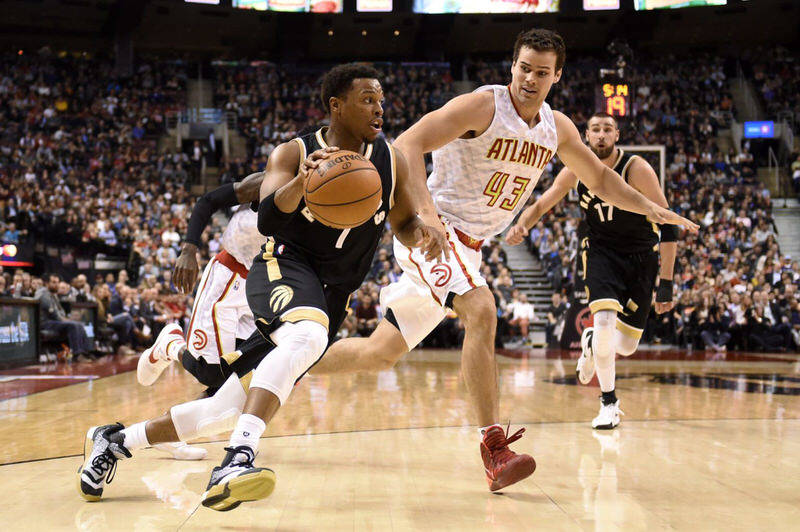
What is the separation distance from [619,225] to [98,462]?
3.97 meters

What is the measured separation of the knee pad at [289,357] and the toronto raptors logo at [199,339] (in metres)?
1.52

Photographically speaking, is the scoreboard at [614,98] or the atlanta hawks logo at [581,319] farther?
the scoreboard at [614,98]

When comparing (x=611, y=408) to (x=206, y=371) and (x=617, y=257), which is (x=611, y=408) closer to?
(x=617, y=257)

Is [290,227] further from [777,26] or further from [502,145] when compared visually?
[777,26]

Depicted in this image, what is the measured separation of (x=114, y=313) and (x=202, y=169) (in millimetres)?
10358

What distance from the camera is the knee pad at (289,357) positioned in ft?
9.62

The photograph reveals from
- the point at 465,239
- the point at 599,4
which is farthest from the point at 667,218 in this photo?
the point at 599,4

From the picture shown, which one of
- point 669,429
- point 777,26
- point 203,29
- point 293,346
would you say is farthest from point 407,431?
point 777,26

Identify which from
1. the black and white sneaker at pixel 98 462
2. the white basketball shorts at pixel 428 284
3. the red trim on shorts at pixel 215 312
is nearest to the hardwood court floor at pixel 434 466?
the black and white sneaker at pixel 98 462

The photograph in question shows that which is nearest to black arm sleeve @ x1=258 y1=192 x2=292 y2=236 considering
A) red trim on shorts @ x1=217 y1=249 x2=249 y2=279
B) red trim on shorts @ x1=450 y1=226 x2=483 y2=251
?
red trim on shorts @ x1=450 y1=226 x2=483 y2=251

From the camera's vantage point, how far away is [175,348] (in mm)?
4754

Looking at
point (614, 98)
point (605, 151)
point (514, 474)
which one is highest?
point (614, 98)

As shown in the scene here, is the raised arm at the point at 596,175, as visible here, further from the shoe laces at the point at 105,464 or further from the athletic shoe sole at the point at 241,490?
the shoe laces at the point at 105,464

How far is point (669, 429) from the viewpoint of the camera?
5.30m
